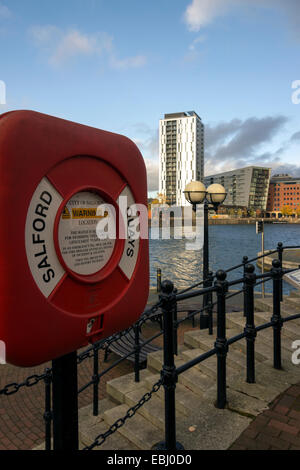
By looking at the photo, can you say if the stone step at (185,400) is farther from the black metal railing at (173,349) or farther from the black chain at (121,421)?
the black chain at (121,421)

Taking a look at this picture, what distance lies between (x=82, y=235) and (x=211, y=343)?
13.2 feet

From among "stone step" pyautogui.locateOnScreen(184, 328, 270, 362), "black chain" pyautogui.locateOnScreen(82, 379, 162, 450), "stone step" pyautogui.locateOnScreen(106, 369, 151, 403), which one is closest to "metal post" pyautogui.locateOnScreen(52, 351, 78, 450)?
"black chain" pyautogui.locateOnScreen(82, 379, 162, 450)

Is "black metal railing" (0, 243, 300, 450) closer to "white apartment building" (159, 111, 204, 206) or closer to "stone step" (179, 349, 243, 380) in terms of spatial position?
"stone step" (179, 349, 243, 380)

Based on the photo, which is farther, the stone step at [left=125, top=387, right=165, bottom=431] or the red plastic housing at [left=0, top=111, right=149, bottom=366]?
the stone step at [left=125, top=387, right=165, bottom=431]

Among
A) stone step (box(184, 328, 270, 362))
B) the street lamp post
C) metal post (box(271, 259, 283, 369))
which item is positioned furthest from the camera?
the street lamp post

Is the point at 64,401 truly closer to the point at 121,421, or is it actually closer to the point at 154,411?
the point at 121,421

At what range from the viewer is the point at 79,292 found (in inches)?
60.1

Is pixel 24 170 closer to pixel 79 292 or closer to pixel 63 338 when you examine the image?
pixel 79 292

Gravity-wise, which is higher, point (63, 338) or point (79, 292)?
point (79, 292)

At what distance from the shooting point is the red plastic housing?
49.2 inches

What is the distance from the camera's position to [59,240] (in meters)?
1.44

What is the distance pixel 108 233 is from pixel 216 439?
199cm
